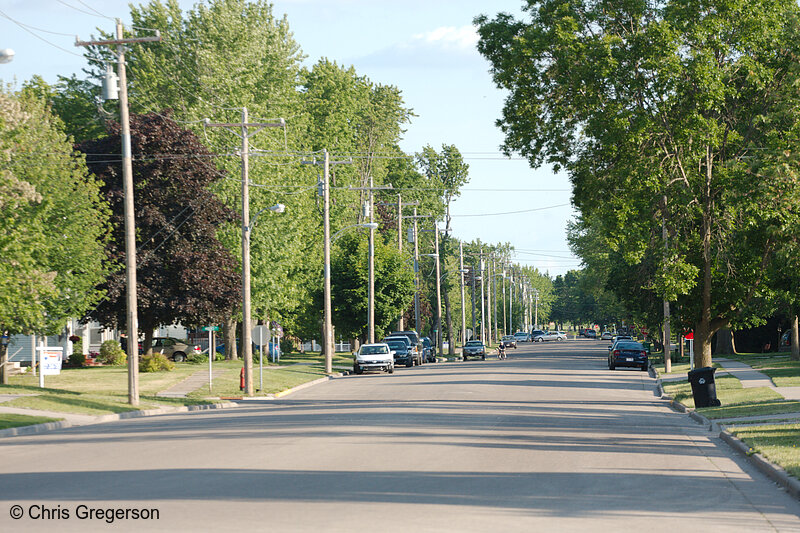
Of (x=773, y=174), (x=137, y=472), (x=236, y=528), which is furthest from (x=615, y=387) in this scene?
(x=236, y=528)

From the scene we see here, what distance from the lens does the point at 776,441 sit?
17.4 meters

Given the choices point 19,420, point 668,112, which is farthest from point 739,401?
point 19,420

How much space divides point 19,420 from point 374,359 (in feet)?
95.2

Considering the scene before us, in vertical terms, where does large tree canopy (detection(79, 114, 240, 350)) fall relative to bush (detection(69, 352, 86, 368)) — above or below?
above

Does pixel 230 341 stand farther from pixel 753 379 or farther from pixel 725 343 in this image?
pixel 725 343

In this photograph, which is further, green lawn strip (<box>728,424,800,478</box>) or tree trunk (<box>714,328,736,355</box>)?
tree trunk (<box>714,328,736,355</box>)

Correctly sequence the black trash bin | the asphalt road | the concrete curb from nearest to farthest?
1. the asphalt road
2. the concrete curb
3. the black trash bin

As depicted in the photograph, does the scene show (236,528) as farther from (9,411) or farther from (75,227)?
(75,227)

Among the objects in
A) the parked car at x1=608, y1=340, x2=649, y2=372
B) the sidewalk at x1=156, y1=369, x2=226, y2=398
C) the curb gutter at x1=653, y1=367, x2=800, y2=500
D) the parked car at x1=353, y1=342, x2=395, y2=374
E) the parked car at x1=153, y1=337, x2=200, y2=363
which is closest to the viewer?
the curb gutter at x1=653, y1=367, x2=800, y2=500

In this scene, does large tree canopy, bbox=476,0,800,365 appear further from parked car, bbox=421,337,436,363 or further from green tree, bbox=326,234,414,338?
parked car, bbox=421,337,436,363

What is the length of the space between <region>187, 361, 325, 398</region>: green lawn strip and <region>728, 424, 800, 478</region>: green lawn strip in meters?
21.2

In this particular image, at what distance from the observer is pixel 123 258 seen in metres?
44.1

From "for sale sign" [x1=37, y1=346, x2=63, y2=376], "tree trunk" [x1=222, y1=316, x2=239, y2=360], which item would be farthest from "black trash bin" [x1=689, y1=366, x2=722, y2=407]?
"tree trunk" [x1=222, y1=316, x2=239, y2=360]

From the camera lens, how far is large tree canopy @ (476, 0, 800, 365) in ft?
97.1
